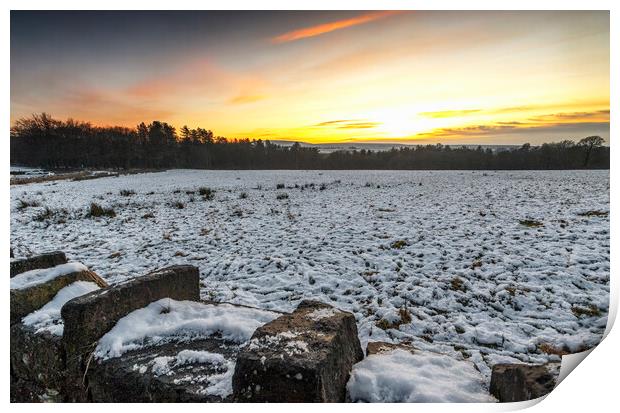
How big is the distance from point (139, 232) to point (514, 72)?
336 inches

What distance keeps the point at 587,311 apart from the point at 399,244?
126 inches

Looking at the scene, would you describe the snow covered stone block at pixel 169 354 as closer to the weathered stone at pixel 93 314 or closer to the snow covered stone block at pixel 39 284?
the weathered stone at pixel 93 314

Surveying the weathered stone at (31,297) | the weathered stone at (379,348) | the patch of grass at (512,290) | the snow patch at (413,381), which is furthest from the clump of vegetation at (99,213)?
the patch of grass at (512,290)

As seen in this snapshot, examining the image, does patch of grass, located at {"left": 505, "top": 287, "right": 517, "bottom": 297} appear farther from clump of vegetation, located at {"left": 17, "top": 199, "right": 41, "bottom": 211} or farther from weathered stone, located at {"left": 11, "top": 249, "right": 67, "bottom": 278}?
clump of vegetation, located at {"left": 17, "top": 199, "right": 41, "bottom": 211}

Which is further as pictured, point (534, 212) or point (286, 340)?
point (534, 212)

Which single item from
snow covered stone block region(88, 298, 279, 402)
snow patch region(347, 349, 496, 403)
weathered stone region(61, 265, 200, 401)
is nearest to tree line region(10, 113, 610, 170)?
weathered stone region(61, 265, 200, 401)

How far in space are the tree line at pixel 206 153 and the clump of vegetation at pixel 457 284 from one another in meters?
2.44

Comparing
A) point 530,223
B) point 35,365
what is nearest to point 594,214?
point 530,223

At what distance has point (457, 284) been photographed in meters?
4.79

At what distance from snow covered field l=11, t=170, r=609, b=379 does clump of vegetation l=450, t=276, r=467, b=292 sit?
2 centimetres

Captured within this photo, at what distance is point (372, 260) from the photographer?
19.2 ft
